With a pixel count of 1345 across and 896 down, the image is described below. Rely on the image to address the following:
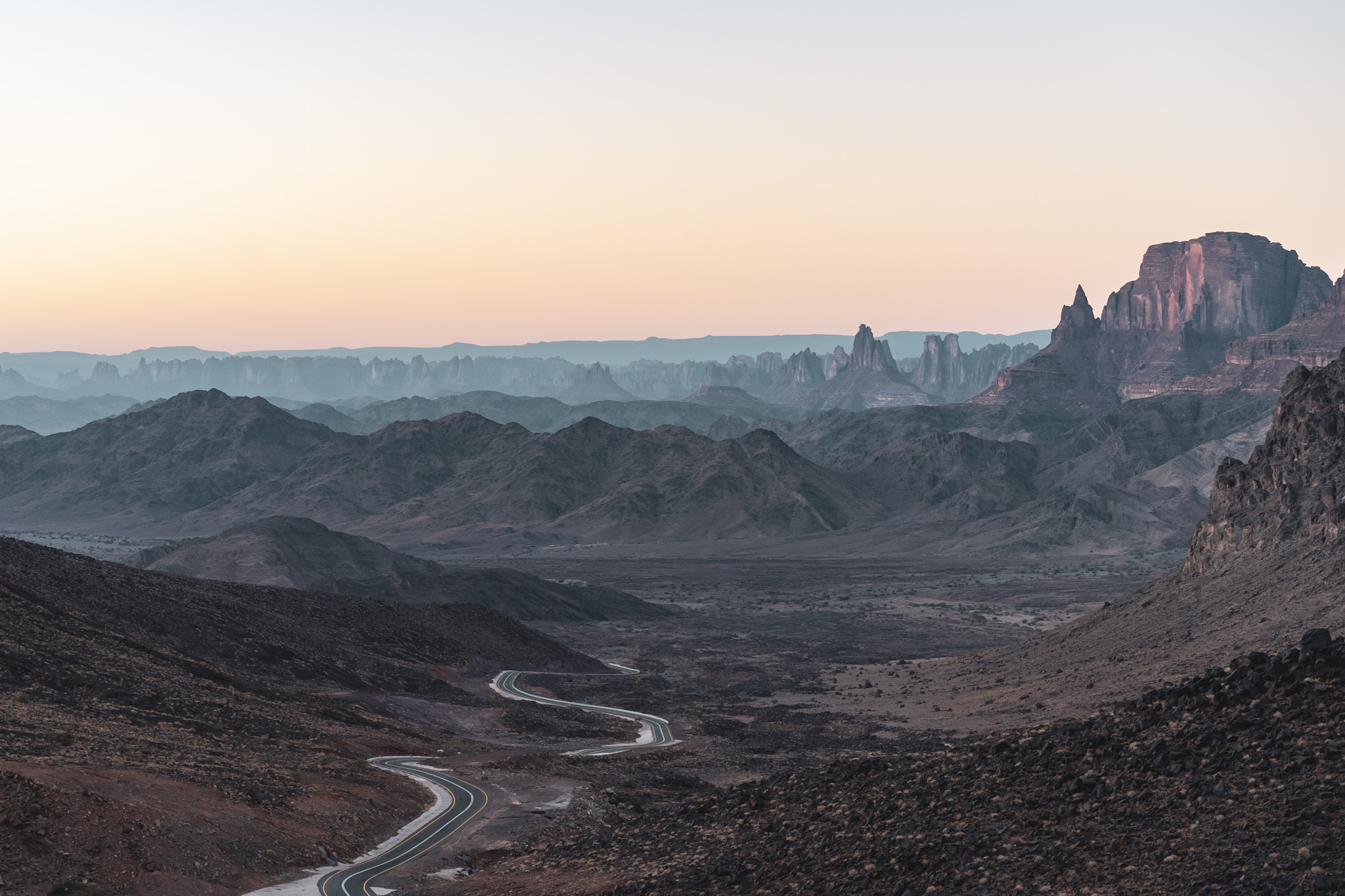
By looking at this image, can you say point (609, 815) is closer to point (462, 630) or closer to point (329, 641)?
point (329, 641)

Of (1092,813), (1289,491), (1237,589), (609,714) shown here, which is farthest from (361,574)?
(1092,813)

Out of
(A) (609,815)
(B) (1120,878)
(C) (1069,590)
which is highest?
(B) (1120,878)

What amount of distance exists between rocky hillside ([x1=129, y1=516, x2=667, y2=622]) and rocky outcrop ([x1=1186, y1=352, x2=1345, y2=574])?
7886 cm

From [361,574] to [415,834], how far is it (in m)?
137

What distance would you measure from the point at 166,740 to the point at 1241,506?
251ft

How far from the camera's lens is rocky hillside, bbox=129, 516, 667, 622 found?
14950 centimetres

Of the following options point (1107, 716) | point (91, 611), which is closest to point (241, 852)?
point (1107, 716)

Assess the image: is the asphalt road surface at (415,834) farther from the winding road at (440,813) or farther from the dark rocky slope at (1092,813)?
the dark rocky slope at (1092,813)

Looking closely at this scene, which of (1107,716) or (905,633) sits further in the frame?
(905,633)

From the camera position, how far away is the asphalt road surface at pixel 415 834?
37781 millimetres

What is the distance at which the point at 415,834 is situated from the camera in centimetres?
4462

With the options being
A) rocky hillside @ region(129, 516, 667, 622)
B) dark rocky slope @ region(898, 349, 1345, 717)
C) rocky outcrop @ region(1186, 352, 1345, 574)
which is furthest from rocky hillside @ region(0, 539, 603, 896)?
rocky outcrop @ region(1186, 352, 1345, 574)

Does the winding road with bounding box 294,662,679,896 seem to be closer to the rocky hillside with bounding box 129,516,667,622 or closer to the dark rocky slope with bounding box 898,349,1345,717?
the dark rocky slope with bounding box 898,349,1345,717

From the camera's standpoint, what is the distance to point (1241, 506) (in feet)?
306
